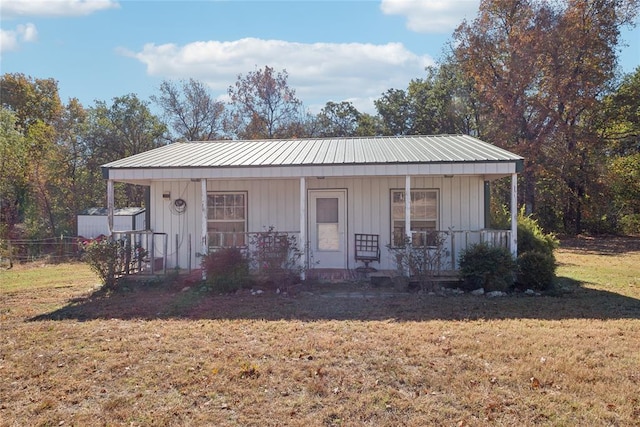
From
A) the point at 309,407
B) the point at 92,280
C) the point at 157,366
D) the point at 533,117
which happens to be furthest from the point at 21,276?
the point at 533,117

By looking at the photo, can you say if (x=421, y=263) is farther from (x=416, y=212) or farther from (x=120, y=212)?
(x=120, y=212)

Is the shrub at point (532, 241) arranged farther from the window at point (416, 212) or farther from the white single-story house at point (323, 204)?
the window at point (416, 212)

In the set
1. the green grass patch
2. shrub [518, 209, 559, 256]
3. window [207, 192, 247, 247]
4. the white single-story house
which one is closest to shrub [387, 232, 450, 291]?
the white single-story house

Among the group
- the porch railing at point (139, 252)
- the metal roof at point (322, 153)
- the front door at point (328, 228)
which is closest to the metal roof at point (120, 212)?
the metal roof at point (322, 153)

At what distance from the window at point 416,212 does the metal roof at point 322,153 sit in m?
1.00

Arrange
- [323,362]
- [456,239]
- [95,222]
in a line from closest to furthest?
[323,362]
[456,239]
[95,222]

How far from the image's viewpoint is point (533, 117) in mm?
25500

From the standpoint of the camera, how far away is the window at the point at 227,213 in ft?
38.1

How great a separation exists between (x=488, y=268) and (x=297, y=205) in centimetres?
454

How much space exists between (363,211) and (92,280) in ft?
21.3

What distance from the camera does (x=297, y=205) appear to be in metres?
11.6

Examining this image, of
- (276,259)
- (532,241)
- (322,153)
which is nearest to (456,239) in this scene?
(532,241)

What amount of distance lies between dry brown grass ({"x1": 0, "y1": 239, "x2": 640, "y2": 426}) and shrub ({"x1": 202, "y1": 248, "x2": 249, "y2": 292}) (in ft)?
2.55

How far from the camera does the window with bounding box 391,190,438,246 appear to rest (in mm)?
11180
